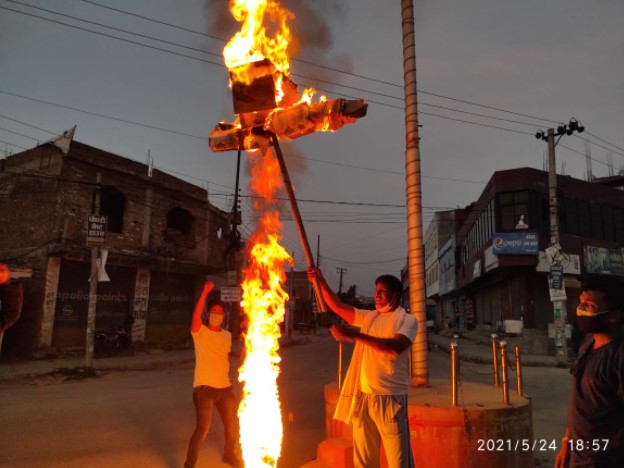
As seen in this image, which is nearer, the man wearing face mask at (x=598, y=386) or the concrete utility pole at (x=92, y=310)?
the man wearing face mask at (x=598, y=386)

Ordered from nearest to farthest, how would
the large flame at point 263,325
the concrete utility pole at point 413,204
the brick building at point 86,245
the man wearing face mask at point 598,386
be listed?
the man wearing face mask at point 598,386 < the large flame at point 263,325 < the concrete utility pole at point 413,204 < the brick building at point 86,245

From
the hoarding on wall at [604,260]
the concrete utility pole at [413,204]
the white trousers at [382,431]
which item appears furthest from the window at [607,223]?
the white trousers at [382,431]

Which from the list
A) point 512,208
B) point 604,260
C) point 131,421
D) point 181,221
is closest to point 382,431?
point 131,421

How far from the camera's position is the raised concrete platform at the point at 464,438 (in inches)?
184

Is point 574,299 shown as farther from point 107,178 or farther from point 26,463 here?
point 26,463

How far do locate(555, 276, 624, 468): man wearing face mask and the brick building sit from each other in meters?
19.4

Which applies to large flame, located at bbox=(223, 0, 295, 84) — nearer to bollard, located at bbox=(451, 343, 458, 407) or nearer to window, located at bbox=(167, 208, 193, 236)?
bollard, located at bbox=(451, 343, 458, 407)

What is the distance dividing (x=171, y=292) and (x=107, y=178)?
22.6 ft

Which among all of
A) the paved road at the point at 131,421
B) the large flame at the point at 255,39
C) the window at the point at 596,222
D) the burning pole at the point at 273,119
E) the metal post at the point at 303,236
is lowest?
the paved road at the point at 131,421

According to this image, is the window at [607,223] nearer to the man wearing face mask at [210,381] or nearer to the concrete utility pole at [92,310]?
the concrete utility pole at [92,310]

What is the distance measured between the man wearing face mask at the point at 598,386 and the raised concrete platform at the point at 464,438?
71.6 inches

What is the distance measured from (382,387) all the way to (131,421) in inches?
237

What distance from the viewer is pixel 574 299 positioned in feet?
94.6

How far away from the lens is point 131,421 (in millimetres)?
7914
